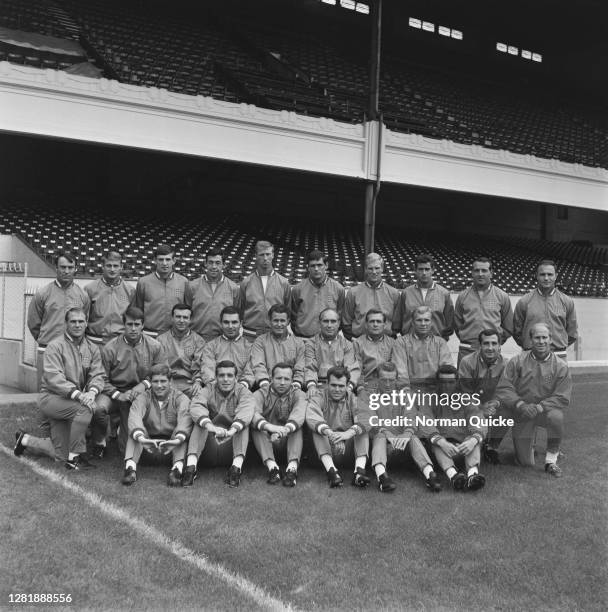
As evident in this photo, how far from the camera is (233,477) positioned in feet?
17.2

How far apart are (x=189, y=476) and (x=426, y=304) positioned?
3.45 metres

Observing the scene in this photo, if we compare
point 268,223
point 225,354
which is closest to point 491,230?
point 268,223

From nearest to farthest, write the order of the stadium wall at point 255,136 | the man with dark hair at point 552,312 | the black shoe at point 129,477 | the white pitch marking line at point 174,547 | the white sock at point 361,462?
1. the white pitch marking line at point 174,547
2. the black shoe at point 129,477
3. the white sock at point 361,462
4. the man with dark hair at point 552,312
5. the stadium wall at point 255,136

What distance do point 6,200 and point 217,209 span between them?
21.0 ft

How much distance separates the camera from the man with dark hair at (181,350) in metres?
6.48

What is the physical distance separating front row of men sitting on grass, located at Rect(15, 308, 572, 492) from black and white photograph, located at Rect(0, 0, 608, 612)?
0.03 meters

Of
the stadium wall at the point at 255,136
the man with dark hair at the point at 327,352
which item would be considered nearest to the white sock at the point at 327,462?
the man with dark hair at the point at 327,352

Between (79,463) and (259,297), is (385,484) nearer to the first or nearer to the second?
(79,463)

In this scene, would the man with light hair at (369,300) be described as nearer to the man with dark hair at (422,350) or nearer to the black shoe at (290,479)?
the man with dark hair at (422,350)

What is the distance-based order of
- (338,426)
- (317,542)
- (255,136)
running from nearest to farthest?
(317,542), (338,426), (255,136)

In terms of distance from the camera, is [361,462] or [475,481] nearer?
[475,481]

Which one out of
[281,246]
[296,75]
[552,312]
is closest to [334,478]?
[552,312]

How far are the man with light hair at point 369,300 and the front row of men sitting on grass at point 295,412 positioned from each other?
98 centimetres

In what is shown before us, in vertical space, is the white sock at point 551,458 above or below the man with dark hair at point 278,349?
below
